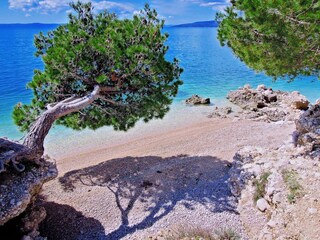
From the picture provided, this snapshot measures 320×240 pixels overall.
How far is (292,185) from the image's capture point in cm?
690

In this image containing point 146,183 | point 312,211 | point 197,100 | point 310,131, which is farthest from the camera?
point 197,100

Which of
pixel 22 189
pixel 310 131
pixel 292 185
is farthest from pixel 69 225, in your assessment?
pixel 310 131

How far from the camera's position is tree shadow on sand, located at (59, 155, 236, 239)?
7.87 m

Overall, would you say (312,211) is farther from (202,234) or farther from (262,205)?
(202,234)

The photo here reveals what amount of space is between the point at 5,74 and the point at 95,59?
109ft

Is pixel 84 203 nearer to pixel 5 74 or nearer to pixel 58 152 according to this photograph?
pixel 58 152

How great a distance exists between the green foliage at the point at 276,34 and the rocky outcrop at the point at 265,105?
28.9ft

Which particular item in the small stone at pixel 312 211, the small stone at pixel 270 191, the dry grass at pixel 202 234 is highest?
the small stone at pixel 312 211

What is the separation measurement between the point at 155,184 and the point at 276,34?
5770 millimetres

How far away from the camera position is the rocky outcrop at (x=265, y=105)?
683 inches

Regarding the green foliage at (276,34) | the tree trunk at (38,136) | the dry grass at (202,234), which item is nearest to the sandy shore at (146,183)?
the dry grass at (202,234)

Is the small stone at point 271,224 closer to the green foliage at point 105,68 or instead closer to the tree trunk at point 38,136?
the green foliage at point 105,68

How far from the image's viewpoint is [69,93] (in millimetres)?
9094

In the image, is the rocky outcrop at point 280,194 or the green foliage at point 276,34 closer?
the rocky outcrop at point 280,194
